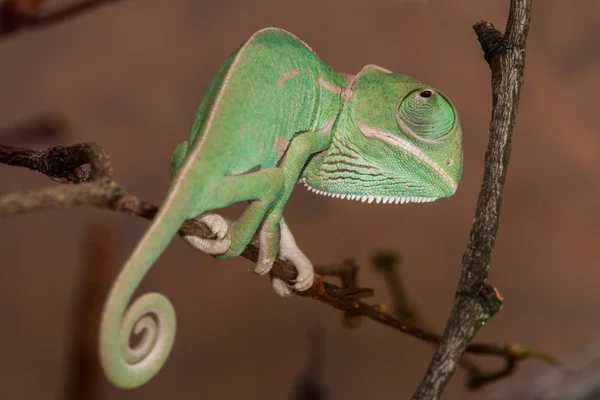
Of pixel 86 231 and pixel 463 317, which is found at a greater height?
pixel 463 317

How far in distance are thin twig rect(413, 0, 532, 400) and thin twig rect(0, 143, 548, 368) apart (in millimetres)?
421

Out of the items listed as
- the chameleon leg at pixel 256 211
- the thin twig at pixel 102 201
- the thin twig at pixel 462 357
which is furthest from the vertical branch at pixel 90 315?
the chameleon leg at pixel 256 211

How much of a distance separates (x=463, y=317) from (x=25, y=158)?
111 centimetres

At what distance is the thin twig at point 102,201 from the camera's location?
3.17 ft

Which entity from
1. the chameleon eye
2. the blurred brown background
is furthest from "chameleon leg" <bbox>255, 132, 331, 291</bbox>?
the blurred brown background

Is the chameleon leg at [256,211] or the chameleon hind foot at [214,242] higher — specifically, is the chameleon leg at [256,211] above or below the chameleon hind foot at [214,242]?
above

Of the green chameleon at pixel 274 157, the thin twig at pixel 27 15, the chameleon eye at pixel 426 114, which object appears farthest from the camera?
the chameleon eye at pixel 426 114

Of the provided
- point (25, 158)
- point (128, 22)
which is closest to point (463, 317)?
point (25, 158)

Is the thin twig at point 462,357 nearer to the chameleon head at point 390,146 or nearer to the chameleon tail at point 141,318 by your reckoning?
the chameleon head at point 390,146

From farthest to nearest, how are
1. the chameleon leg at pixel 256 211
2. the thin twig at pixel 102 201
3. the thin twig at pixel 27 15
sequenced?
the chameleon leg at pixel 256 211
the thin twig at pixel 27 15
the thin twig at pixel 102 201

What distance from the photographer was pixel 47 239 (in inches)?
179

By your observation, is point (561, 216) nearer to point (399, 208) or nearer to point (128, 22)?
point (399, 208)

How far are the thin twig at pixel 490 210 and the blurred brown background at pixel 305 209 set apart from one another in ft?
9.01

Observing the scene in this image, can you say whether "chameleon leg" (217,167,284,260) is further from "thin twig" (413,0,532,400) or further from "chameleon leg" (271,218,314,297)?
"thin twig" (413,0,532,400)
